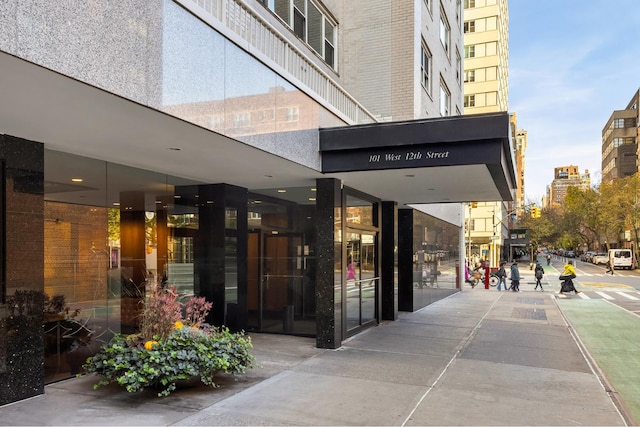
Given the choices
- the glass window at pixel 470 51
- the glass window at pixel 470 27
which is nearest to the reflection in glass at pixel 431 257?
the glass window at pixel 470 51

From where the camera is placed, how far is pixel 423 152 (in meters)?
8.72

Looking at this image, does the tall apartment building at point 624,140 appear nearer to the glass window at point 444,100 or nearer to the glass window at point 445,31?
the glass window at point 445,31

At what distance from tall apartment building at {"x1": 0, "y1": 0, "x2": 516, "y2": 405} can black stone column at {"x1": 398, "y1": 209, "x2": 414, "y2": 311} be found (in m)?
2.12

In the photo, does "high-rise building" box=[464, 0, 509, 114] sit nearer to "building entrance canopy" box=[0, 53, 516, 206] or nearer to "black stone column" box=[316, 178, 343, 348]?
"building entrance canopy" box=[0, 53, 516, 206]

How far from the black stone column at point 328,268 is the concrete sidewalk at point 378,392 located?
15.2 inches

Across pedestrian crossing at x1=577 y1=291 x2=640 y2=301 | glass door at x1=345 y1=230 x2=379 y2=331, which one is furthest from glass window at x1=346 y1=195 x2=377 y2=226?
pedestrian crossing at x1=577 y1=291 x2=640 y2=301

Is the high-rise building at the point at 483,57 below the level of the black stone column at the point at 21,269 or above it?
above

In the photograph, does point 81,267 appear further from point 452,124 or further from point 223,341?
point 452,124

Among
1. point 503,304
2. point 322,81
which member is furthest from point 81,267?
point 503,304

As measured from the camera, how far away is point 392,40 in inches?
616

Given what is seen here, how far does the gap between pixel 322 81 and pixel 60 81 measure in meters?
6.42

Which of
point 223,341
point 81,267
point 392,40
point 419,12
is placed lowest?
point 223,341

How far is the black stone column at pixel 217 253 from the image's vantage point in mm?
10633

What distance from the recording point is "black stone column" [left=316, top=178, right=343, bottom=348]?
10070 millimetres
